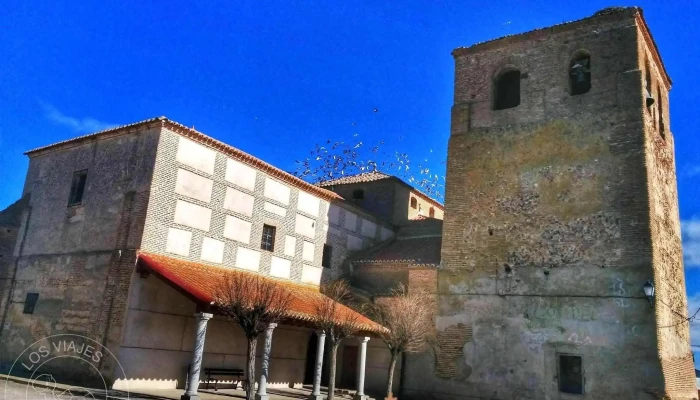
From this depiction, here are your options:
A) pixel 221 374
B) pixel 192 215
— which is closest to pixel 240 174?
pixel 192 215

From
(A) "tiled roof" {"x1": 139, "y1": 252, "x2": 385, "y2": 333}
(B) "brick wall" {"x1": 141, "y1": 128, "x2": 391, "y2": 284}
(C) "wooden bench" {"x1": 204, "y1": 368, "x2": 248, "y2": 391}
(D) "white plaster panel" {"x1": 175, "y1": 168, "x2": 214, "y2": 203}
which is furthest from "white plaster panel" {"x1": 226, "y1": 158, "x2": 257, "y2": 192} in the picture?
(C) "wooden bench" {"x1": 204, "y1": 368, "x2": 248, "y2": 391}

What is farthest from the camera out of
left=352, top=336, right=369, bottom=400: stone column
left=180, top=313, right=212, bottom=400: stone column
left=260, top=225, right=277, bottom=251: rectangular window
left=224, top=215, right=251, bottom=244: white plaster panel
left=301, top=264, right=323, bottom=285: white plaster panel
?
left=301, top=264, right=323, bottom=285: white plaster panel

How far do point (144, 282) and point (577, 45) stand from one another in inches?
594

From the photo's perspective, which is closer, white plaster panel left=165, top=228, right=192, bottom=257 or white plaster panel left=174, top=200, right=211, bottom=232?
white plaster panel left=165, top=228, right=192, bottom=257

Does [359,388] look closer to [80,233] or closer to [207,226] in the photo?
[207,226]

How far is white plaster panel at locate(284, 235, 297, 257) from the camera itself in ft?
60.6

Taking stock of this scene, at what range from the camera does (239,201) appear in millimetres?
16984

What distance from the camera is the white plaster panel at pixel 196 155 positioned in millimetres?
15543

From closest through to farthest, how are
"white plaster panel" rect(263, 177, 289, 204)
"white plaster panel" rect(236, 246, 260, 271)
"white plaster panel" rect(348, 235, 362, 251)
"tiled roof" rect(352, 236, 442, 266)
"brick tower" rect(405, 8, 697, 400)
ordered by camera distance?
"brick tower" rect(405, 8, 697, 400) < "white plaster panel" rect(236, 246, 260, 271) < "white plaster panel" rect(263, 177, 289, 204) < "tiled roof" rect(352, 236, 442, 266) < "white plaster panel" rect(348, 235, 362, 251)

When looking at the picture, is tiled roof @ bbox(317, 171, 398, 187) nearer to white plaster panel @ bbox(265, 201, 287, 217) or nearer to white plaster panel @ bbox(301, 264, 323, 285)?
white plaster panel @ bbox(301, 264, 323, 285)

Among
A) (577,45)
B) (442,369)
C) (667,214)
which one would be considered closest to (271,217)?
(442,369)

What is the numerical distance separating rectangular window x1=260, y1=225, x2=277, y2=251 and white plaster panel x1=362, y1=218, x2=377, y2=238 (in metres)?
5.16

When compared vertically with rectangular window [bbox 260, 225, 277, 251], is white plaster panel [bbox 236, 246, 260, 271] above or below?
below

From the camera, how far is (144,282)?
46.6 feet
